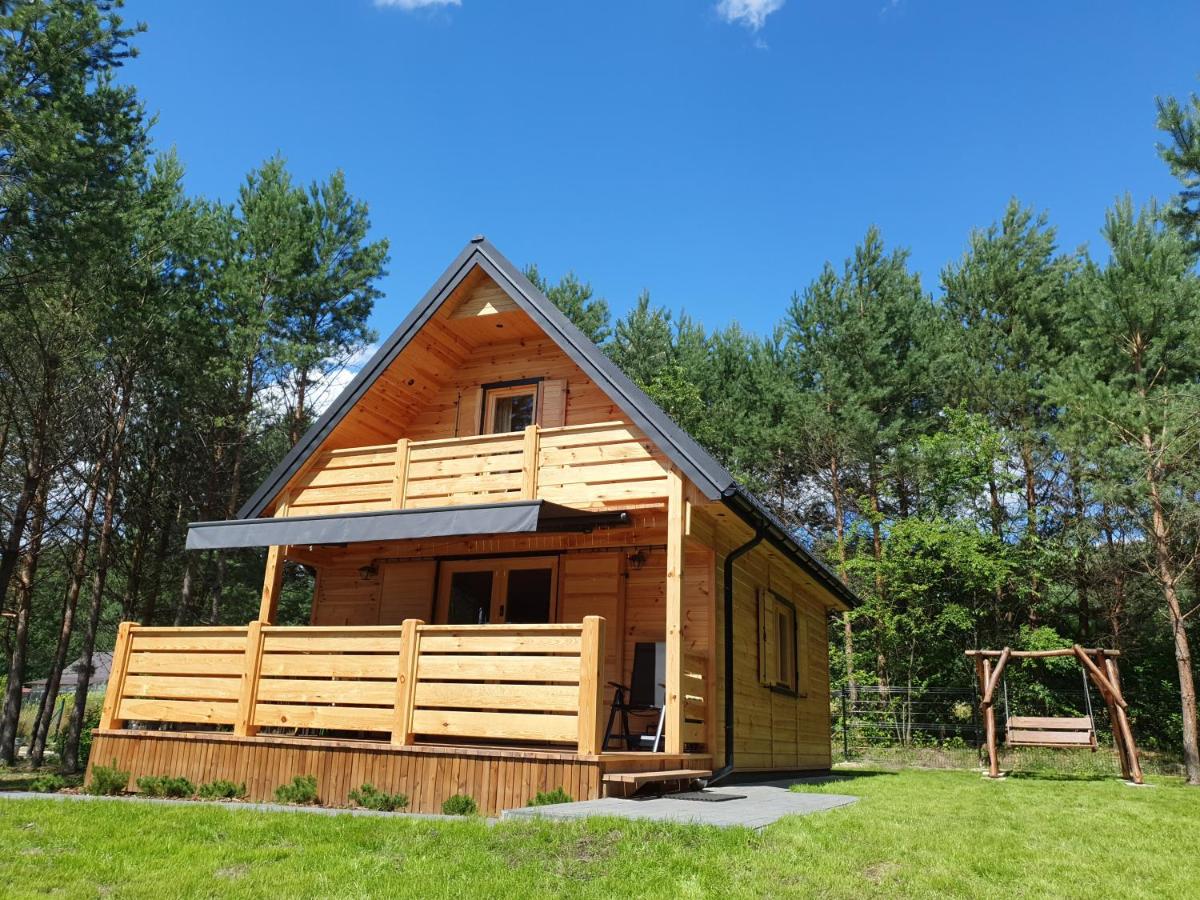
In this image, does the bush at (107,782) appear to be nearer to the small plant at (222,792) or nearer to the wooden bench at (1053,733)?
the small plant at (222,792)

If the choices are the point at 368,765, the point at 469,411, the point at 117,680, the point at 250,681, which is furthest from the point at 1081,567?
the point at 117,680

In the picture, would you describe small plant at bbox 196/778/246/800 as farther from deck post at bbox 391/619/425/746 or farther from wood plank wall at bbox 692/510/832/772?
wood plank wall at bbox 692/510/832/772

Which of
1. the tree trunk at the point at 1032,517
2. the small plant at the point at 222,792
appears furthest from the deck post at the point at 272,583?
the tree trunk at the point at 1032,517

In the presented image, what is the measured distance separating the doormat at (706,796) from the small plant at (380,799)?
2.37 meters

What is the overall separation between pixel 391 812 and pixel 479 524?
9.47 feet

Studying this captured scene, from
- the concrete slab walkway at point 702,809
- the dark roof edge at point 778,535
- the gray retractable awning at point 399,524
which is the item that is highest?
the dark roof edge at point 778,535

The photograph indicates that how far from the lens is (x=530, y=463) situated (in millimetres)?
9898

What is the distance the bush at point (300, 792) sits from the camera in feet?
25.4

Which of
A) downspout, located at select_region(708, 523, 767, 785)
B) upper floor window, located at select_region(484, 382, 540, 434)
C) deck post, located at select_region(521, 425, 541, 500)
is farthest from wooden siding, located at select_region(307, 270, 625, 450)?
downspout, located at select_region(708, 523, 767, 785)

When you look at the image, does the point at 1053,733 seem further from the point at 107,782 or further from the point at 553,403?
the point at 107,782

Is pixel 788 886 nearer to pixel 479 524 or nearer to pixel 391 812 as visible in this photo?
pixel 391 812

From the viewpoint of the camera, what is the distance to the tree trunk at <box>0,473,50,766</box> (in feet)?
58.2

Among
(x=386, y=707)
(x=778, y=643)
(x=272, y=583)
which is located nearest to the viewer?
(x=386, y=707)

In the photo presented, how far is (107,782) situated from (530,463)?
543 cm
